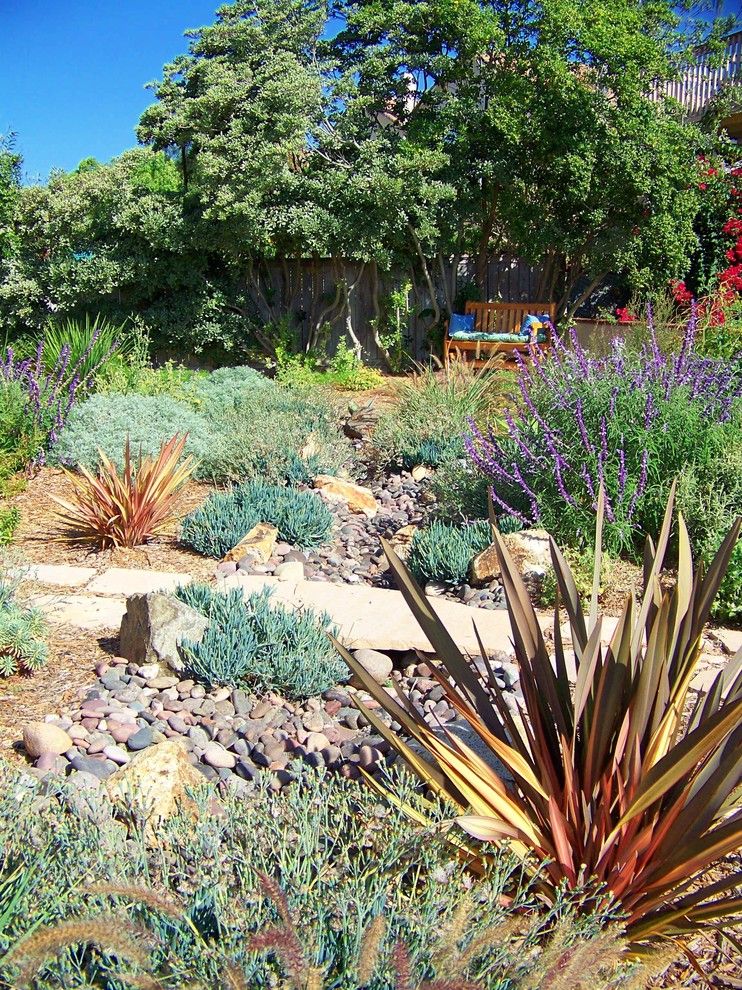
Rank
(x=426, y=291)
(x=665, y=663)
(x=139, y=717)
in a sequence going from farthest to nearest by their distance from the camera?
(x=426, y=291) < (x=139, y=717) < (x=665, y=663)

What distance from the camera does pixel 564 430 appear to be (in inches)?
191

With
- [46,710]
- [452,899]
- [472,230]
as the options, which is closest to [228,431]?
[46,710]

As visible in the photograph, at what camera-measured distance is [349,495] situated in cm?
647

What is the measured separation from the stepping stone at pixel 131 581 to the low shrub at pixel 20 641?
2.88 ft

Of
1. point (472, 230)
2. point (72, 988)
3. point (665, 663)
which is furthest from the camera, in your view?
point (472, 230)

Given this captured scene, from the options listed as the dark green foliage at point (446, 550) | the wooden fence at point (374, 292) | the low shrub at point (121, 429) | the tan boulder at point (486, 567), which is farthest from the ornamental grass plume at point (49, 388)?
the wooden fence at point (374, 292)

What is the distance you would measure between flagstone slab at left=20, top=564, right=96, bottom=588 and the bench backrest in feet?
29.9

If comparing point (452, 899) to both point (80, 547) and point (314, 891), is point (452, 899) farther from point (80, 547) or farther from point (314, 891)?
point (80, 547)

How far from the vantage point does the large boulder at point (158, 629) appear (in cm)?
348

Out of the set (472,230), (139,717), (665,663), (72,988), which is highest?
(472,230)

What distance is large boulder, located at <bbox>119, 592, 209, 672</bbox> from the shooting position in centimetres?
348

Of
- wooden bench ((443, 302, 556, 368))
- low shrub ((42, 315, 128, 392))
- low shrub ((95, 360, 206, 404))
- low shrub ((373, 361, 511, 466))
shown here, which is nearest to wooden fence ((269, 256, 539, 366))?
wooden bench ((443, 302, 556, 368))

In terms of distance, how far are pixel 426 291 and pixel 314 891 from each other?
47.4ft

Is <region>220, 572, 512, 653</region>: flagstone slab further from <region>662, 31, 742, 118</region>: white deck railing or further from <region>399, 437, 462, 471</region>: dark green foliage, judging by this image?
<region>662, 31, 742, 118</region>: white deck railing
